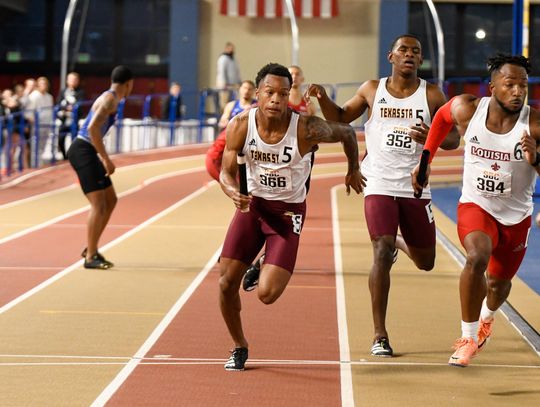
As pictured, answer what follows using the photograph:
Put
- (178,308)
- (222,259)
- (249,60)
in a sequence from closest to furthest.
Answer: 1. (222,259)
2. (178,308)
3. (249,60)

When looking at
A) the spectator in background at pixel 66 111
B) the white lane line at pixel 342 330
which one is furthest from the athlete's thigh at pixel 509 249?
the spectator in background at pixel 66 111

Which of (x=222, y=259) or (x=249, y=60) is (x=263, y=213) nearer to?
(x=222, y=259)

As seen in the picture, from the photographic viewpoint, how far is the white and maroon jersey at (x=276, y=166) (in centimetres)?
A: 840

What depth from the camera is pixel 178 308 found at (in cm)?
1097

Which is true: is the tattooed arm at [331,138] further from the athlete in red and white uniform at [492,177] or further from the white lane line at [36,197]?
the white lane line at [36,197]

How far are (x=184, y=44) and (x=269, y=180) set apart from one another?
3427 centimetres

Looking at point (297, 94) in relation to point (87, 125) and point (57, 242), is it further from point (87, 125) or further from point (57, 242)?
point (57, 242)

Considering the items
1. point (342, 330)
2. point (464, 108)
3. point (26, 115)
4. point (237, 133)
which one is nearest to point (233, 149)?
point (237, 133)

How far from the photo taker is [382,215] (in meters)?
9.38

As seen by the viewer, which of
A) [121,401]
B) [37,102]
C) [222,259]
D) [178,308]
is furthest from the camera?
[37,102]

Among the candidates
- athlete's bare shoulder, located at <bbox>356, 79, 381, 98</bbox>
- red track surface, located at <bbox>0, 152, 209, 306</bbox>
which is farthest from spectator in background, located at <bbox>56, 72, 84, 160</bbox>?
athlete's bare shoulder, located at <bbox>356, 79, 381, 98</bbox>

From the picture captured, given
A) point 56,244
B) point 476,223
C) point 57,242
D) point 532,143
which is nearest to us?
point 532,143

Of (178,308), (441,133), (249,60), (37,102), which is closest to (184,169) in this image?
(37,102)

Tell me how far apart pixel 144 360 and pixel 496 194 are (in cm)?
254
